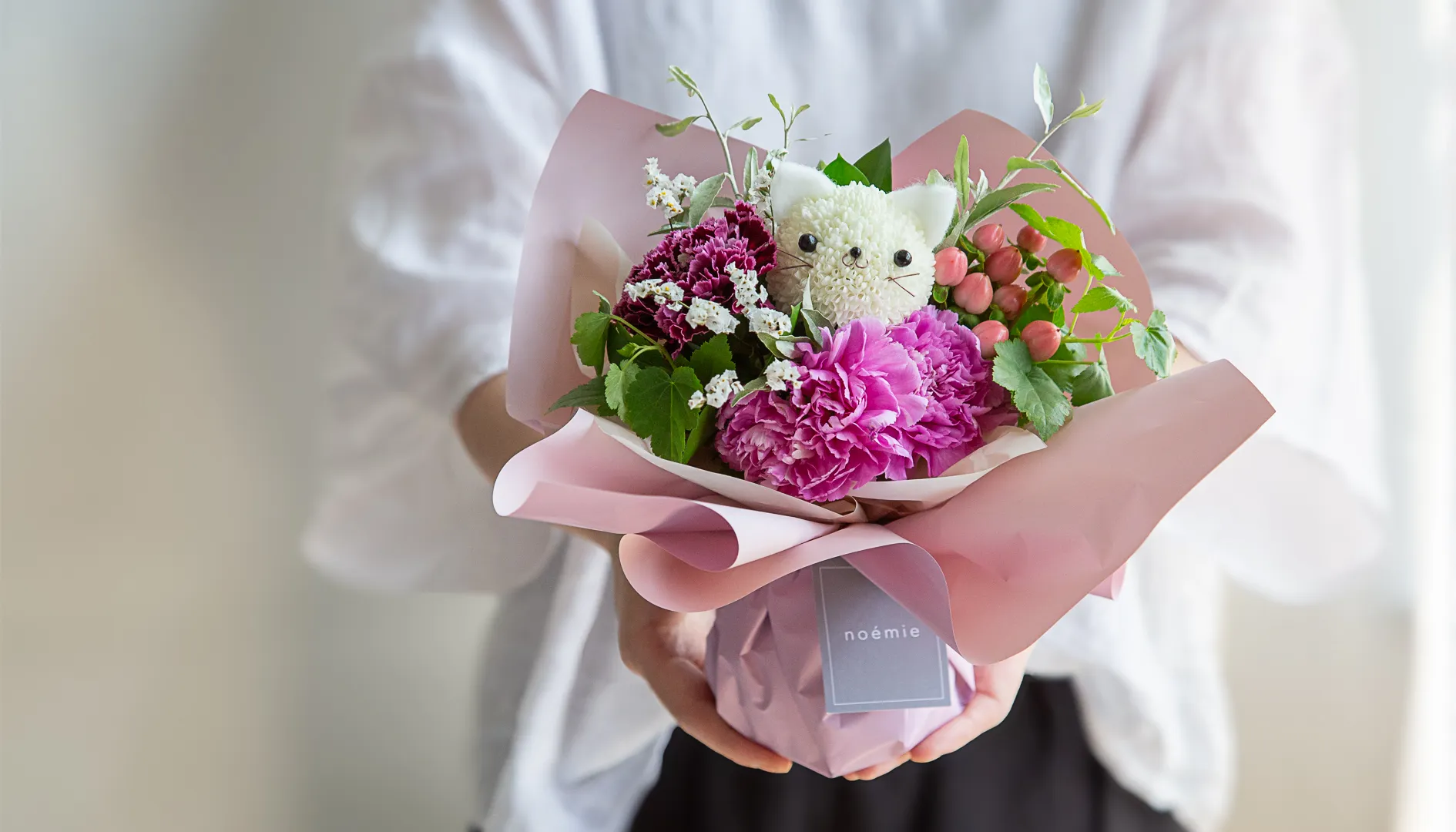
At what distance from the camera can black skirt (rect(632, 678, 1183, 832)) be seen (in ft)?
2.09

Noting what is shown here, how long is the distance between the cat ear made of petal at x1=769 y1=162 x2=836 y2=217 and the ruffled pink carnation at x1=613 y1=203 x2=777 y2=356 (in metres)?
0.01

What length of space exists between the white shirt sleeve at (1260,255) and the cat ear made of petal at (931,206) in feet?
1.06

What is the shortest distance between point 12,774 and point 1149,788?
2.86 ft

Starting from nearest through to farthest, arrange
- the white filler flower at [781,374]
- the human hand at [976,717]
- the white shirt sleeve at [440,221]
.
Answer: the white filler flower at [781,374]
the human hand at [976,717]
the white shirt sleeve at [440,221]

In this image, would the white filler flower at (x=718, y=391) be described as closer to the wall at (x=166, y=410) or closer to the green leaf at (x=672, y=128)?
the green leaf at (x=672, y=128)

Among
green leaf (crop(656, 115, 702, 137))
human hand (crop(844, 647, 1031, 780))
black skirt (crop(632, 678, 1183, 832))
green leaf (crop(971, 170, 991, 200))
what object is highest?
green leaf (crop(656, 115, 702, 137))

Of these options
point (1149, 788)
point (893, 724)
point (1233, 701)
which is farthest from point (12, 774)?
point (1233, 701)

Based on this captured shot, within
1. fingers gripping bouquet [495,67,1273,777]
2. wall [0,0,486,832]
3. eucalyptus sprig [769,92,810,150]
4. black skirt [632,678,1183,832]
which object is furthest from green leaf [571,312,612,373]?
wall [0,0,486,832]

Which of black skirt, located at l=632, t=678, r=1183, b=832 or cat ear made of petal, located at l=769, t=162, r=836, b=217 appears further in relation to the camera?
black skirt, located at l=632, t=678, r=1183, b=832

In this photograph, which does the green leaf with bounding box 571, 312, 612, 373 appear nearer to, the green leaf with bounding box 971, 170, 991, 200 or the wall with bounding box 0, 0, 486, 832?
the green leaf with bounding box 971, 170, 991, 200

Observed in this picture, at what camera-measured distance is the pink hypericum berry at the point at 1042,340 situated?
366 millimetres

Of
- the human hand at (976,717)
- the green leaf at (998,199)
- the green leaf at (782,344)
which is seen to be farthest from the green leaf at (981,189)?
the human hand at (976,717)

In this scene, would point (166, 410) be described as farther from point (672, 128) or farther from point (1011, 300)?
point (1011, 300)

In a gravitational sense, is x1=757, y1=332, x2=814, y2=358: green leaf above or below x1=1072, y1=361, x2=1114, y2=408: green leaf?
above
